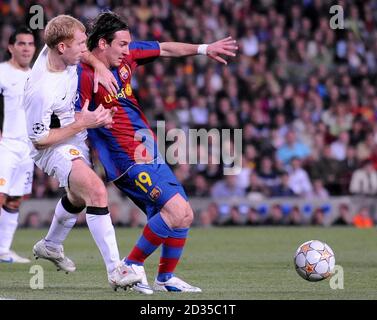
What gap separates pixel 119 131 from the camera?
9.08 meters

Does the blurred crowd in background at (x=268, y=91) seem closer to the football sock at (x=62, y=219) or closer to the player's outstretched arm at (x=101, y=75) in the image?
the football sock at (x=62, y=219)

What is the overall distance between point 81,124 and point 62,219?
1.39 m

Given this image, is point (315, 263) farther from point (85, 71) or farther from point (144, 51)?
point (85, 71)

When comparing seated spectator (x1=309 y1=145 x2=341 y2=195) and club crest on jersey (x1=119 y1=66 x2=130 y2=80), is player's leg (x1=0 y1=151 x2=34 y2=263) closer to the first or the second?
club crest on jersey (x1=119 y1=66 x2=130 y2=80)

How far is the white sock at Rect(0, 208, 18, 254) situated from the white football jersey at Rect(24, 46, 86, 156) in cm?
345

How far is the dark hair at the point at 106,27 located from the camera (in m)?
9.02

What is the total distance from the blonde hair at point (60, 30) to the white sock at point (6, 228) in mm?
4098

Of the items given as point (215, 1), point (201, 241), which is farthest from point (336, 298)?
point (215, 1)

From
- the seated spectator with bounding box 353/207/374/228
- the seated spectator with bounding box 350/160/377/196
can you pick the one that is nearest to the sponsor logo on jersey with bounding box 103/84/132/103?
the seated spectator with bounding box 353/207/374/228

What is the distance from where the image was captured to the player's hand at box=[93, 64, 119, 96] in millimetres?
8805

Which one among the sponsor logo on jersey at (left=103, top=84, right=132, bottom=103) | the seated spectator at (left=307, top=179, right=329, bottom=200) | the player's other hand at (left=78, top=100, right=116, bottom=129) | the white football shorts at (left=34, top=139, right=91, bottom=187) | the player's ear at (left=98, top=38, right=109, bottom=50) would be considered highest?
the player's ear at (left=98, top=38, right=109, bottom=50)

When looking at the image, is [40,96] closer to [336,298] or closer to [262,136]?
[336,298]

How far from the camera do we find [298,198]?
19391mm

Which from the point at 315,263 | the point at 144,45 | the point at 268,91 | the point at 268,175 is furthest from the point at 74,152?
the point at 268,91
